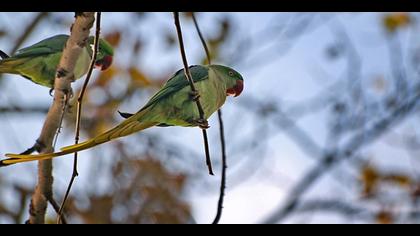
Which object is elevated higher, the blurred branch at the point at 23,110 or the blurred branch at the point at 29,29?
the blurred branch at the point at 29,29

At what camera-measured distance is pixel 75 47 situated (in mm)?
2639

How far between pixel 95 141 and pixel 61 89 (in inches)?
24.2

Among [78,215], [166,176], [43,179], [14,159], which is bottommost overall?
[14,159]

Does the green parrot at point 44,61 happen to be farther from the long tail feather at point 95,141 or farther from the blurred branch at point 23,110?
the blurred branch at point 23,110

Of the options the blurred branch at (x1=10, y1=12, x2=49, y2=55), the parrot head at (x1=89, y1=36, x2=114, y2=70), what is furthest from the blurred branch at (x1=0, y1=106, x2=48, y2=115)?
the parrot head at (x1=89, y1=36, x2=114, y2=70)

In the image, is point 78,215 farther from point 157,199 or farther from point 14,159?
point 14,159

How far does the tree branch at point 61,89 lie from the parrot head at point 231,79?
0.59 metres

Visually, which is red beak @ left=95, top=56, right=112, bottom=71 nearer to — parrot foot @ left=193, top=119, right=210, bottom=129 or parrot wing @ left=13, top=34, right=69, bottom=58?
parrot wing @ left=13, top=34, right=69, bottom=58

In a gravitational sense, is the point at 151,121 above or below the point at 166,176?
below

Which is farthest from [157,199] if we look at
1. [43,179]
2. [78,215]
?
[43,179]

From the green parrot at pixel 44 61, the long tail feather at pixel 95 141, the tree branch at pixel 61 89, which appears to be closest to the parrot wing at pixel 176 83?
the long tail feather at pixel 95 141

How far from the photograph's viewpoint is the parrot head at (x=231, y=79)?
2.86m

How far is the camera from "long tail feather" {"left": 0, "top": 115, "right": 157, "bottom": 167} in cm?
201
